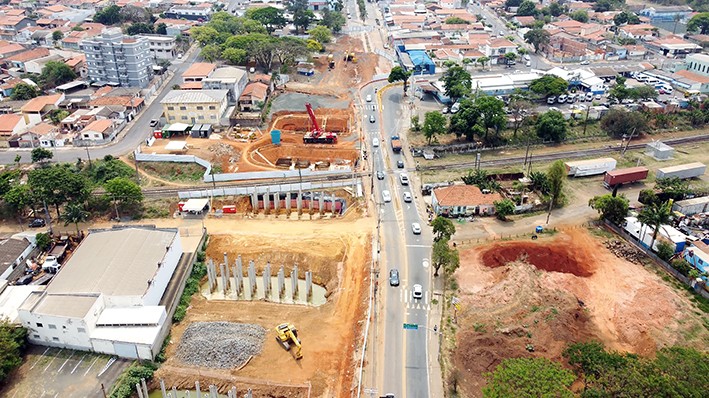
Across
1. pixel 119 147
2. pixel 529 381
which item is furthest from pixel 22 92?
pixel 529 381

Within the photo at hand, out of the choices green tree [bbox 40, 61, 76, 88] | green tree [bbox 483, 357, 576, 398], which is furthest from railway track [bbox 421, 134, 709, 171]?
green tree [bbox 40, 61, 76, 88]

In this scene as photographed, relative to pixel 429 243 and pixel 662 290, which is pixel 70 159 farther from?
pixel 662 290

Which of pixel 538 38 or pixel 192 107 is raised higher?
pixel 538 38

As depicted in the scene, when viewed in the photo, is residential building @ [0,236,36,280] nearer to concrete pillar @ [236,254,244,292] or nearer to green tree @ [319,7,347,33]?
concrete pillar @ [236,254,244,292]

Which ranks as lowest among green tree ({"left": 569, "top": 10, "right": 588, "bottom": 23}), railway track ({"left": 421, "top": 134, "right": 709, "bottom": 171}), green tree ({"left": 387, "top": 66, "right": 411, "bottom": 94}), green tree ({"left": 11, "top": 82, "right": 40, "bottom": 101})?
railway track ({"left": 421, "top": 134, "right": 709, "bottom": 171})

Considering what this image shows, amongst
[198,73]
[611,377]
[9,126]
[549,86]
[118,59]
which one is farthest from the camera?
[118,59]

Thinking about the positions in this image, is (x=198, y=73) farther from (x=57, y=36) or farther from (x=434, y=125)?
(x=57, y=36)

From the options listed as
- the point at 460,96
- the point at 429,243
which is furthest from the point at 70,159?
the point at 460,96
